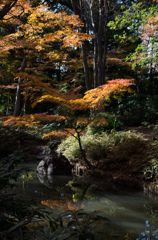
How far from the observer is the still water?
2.67 meters

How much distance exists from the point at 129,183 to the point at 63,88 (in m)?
9.33

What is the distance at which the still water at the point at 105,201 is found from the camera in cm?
267

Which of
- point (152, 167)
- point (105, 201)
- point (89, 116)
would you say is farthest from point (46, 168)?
point (152, 167)

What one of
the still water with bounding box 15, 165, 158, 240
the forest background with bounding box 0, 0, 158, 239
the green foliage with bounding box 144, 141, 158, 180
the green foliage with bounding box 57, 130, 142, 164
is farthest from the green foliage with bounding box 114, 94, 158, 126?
the still water with bounding box 15, 165, 158, 240

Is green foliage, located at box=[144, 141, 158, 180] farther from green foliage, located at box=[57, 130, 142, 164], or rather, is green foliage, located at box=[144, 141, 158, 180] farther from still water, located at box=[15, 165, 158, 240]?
green foliage, located at box=[57, 130, 142, 164]

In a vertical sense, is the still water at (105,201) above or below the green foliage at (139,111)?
below

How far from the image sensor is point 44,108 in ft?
54.0

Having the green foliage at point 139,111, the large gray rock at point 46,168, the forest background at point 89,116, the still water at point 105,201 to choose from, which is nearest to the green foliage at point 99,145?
the forest background at point 89,116

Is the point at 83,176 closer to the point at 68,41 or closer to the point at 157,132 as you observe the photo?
the point at 157,132

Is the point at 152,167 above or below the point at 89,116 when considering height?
below

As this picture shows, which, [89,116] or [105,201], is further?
[89,116]

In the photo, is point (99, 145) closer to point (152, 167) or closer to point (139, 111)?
point (152, 167)

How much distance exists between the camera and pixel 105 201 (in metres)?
3.76

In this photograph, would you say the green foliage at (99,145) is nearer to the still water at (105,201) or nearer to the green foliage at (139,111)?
the still water at (105,201)
